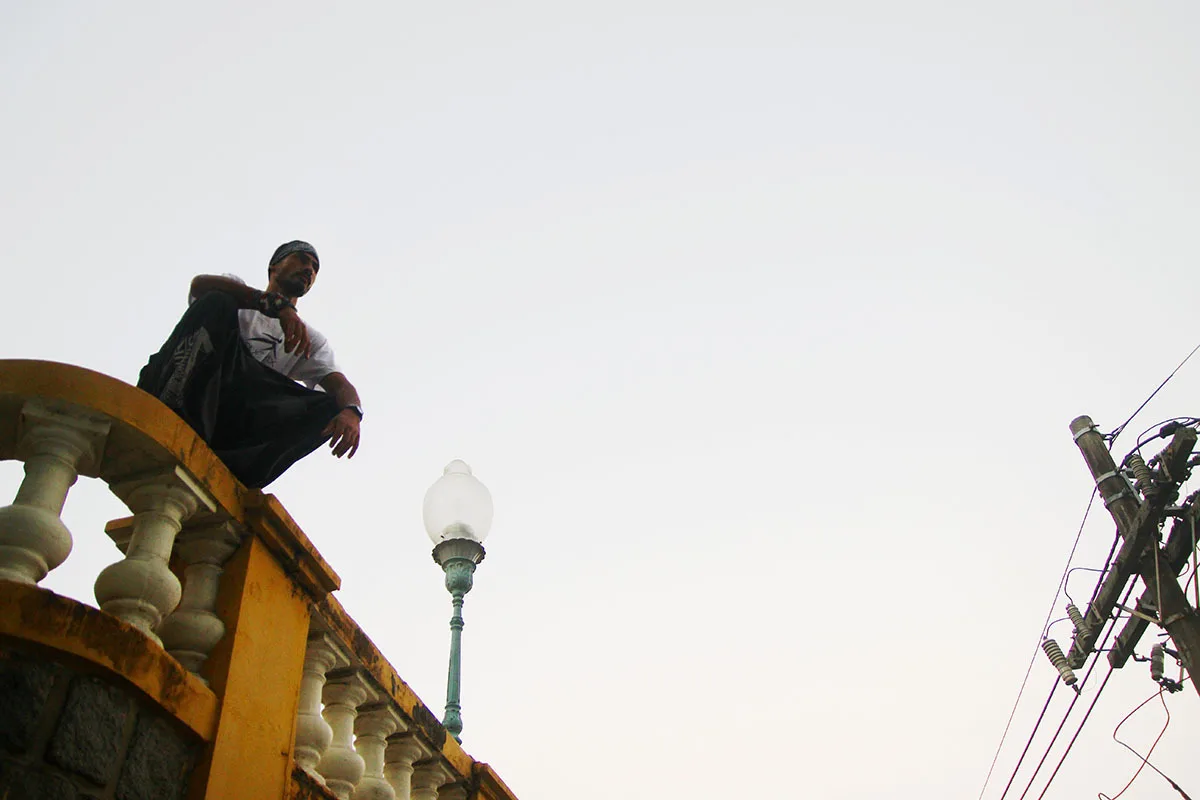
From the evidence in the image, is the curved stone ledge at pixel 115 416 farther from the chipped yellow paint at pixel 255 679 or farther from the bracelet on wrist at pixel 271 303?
the bracelet on wrist at pixel 271 303

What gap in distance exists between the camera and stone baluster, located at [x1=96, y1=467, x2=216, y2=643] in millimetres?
2979

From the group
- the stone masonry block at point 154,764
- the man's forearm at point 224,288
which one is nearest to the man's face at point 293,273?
the man's forearm at point 224,288

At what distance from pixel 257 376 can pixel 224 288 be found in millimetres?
346

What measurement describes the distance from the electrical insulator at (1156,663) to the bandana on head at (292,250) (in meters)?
9.56

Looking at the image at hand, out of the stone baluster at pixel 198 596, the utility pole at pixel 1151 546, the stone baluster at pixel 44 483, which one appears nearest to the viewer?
the stone baluster at pixel 44 483

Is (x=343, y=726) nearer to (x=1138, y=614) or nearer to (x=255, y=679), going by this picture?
(x=255, y=679)

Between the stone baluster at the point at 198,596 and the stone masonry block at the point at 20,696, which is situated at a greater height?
the stone baluster at the point at 198,596

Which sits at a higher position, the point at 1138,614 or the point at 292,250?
the point at 1138,614

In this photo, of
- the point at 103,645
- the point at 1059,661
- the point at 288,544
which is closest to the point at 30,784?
the point at 103,645

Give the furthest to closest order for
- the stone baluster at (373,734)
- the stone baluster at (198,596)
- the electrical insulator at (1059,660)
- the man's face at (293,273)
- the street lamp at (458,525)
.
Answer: the electrical insulator at (1059,660)
the street lamp at (458,525)
the man's face at (293,273)
the stone baluster at (373,734)
the stone baluster at (198,596)

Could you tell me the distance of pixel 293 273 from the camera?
14.3 ft

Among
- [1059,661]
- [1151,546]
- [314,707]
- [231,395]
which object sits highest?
[1151,546]

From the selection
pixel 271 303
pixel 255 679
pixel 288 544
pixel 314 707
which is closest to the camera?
pixel 255 679

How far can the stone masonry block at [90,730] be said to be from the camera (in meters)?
2.60
